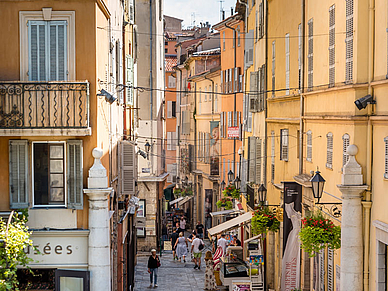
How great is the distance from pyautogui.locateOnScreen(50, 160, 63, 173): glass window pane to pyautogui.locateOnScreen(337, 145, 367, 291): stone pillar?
6.72 meters

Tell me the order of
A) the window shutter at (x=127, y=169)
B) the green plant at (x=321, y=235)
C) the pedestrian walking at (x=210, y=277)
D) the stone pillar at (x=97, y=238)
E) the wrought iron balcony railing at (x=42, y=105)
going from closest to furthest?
the green plant at (x=321, y=235), the wrought iron balcony railing at (x=42, y=105), the stone pillar at (x=97, y=238), the window shutter at (x=127, y=169), the pedestrian walking at (x=210, y=277)

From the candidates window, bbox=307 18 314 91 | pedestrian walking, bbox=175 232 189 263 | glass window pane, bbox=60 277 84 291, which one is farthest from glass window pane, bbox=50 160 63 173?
pedestrian walking, bbox=175 232 189 263

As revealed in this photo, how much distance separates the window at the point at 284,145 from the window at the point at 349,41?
28.1ft

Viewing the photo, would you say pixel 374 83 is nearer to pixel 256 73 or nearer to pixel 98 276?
pixel 98 276

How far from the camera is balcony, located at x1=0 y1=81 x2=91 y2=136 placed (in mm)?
16109

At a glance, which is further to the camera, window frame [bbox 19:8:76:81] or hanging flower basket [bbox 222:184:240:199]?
hanging flower basket [bbox 222:184:240:199]

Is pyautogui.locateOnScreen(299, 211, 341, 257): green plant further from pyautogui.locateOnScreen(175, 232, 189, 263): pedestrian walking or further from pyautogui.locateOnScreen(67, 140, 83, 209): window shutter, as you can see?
pyautogui.locateOnScreen(175, 232, 189, 263): pedestrian walking

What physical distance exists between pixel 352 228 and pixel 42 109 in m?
7.60

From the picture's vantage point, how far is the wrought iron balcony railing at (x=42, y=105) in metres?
16.1

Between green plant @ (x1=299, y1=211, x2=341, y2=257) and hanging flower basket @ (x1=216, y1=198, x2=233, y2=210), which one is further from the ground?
green plant @ (x1=299, y1=211, x2=341, y2=257)

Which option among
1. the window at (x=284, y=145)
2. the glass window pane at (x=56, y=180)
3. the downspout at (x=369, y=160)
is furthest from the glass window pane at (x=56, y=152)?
the window at (x=284, y=145)

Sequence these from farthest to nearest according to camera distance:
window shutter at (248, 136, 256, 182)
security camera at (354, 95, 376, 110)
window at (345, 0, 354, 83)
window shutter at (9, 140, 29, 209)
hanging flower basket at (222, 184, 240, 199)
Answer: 1. hanging flower basket at (222, 184, 240, 199)
2. window shutter at (248, 136, 256, 182)
3. window shutter at (9, 140, 29, 209)
4. window at (345, 0, 354, 83)
5. security camera at (354, 95, 376, 110)

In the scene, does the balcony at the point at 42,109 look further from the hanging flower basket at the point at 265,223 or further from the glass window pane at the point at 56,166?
the hanging flower basket at the point at 265,223

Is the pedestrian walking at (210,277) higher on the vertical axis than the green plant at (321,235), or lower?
lower
